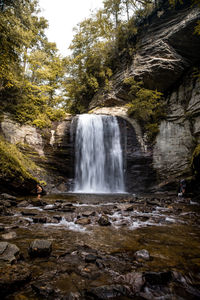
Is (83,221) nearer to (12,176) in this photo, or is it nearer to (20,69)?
(12,176)

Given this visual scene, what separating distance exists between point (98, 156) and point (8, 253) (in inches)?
424

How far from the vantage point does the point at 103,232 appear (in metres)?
3.12

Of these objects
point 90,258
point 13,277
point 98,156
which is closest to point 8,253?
point 13,277

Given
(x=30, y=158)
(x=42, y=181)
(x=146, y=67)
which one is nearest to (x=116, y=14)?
(x=146, y=67)

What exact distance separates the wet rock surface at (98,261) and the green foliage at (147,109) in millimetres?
10584

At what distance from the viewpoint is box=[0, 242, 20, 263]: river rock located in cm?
180

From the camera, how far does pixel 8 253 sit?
192 cm

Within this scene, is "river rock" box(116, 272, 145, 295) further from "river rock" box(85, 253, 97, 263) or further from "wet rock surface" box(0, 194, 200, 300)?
"river rock" box(85, 253, 97, 263)

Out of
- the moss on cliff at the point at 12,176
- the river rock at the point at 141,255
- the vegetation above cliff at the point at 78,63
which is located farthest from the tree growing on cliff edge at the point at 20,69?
the river rock at the point at 141,255

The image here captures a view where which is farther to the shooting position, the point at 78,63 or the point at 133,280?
the point at 78,63

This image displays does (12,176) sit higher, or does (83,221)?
(12,176)

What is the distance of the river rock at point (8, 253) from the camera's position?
70.7 inches

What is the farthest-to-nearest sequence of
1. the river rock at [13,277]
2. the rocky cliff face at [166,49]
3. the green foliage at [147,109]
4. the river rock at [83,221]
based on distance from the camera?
the green foliage at [147,109] < the rocky cliff face at [166,49] < the river rock at [83,221] < the river rock at [13,277]

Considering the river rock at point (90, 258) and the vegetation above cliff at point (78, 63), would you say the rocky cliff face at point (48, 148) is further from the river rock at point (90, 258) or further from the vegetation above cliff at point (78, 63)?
the river rock at point (90, 258)
